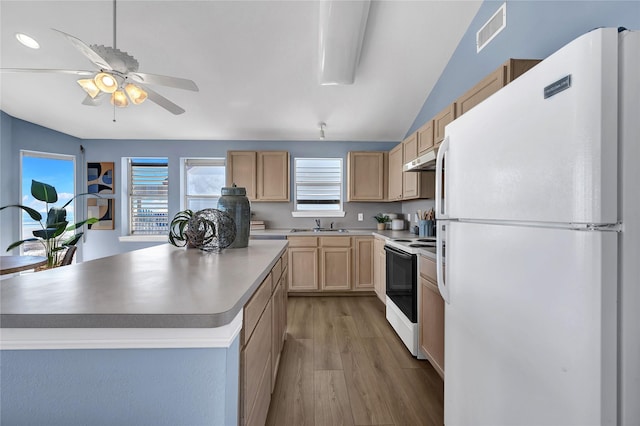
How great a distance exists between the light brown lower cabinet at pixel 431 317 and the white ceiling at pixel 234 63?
231cm

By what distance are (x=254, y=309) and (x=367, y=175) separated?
3551mm

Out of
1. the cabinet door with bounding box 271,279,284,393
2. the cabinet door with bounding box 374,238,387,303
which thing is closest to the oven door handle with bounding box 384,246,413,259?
the cabinet door with bounding box 374,238,387,303

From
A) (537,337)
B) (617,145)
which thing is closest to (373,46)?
(617,145)

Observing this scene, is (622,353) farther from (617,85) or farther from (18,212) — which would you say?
(18,212)

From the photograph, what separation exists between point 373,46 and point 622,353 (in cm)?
305

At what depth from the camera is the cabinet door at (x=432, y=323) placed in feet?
6.08

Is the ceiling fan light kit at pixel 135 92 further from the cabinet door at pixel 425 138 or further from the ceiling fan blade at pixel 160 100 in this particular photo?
the cabinet door at pixel 425 138

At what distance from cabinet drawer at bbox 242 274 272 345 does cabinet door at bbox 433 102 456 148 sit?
196cm

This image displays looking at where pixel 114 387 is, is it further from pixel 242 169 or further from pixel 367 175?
pixel 367 175

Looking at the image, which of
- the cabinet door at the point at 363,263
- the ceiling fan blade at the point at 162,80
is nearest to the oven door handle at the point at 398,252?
the cabinet door at the point at 363,263

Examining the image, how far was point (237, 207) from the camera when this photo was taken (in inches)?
65.9

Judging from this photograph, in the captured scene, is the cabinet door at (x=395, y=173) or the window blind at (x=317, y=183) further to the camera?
the window blind at (x=317, y=183)

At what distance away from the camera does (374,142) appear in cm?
459

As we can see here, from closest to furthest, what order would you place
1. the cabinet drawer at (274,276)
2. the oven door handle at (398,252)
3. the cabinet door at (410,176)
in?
the cabinet drawer at (274,276)
the oven door handle at (398,252)
the cabinet door at (410,176)
